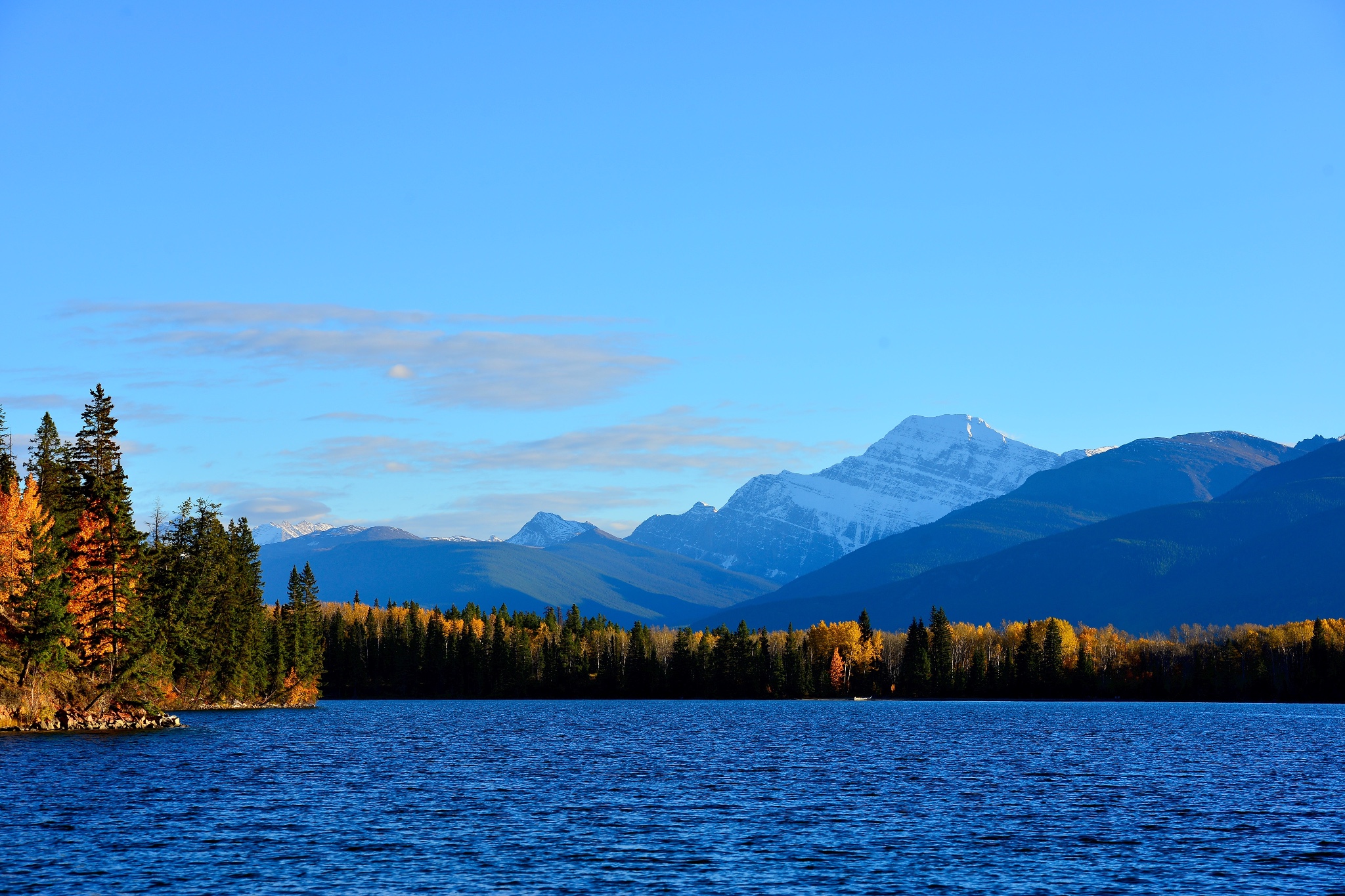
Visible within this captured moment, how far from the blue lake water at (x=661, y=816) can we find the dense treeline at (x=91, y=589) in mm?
7449

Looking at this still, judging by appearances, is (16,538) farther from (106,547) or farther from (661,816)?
(661,816)

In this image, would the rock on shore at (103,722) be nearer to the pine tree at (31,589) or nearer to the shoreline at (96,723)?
the shoreline at (96,723)

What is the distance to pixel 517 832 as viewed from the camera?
199ft

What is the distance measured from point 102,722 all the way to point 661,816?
251 ft

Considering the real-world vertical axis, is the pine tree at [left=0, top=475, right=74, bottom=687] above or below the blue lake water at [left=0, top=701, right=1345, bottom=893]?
above

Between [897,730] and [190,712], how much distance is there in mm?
91766

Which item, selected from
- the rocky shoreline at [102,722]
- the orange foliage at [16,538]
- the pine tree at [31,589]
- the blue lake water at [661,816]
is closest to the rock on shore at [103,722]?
the rocky shoreline at [102,722]

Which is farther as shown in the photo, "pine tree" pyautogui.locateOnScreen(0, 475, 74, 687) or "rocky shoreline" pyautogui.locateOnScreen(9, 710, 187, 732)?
"rocky shoreline" pyautogui.locateOnScreen(9, 710, 187, 732)

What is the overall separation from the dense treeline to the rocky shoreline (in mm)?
753

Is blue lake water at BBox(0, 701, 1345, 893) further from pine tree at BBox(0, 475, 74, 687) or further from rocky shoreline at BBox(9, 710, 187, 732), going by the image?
pine tree at BBox(0, 475, 74, 687)

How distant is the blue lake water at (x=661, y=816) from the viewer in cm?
4916

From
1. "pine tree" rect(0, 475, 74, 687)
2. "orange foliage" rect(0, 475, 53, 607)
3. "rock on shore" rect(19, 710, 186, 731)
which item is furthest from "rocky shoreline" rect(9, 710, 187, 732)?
"orange foliage" rect(0, 475, 53, 607)

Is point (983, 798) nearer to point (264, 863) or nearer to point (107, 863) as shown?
point (264, 863)

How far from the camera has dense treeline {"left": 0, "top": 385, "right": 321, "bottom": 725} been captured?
Answer: 10669 cm
